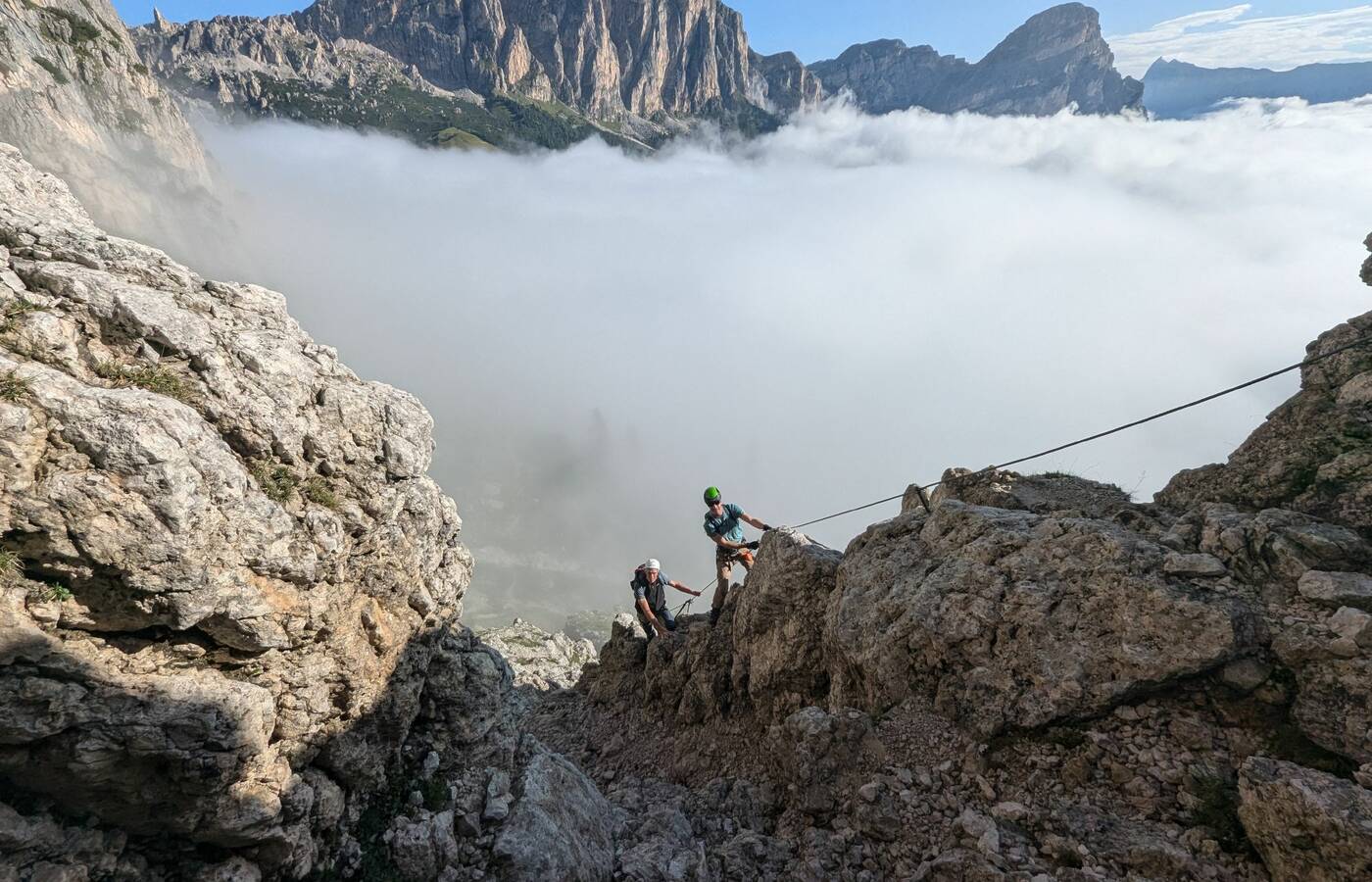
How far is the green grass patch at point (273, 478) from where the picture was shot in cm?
986

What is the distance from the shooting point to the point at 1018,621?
36.9ft

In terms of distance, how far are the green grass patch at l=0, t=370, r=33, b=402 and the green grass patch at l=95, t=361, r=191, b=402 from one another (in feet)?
3.48

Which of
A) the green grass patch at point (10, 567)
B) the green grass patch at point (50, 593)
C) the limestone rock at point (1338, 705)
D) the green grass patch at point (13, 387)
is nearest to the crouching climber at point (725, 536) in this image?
the limestone rock at point (1338, 705)

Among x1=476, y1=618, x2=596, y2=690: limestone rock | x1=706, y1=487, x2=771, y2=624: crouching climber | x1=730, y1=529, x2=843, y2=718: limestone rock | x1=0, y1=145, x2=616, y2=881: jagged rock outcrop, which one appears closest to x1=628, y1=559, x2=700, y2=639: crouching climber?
x1=706, y1=487, x2=771, y2=624: crouching climber

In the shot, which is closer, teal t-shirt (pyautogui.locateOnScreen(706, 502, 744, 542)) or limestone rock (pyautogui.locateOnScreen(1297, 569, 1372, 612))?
limestone rock (pyautogui.locateOnScreen(1297, 569, 1372, 612))

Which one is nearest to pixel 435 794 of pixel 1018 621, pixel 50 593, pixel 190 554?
pixel 190 554

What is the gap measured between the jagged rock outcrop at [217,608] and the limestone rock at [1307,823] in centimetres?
1024

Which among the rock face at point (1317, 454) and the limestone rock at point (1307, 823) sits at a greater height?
the rock face at point (1317, 454)

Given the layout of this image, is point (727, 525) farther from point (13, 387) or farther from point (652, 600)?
point (13, 387)

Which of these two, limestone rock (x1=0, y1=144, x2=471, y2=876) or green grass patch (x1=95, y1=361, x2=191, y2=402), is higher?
green grass patch (x1=95, y1=361, x2=191, y2=402)

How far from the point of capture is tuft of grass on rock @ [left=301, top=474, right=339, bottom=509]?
10641mm

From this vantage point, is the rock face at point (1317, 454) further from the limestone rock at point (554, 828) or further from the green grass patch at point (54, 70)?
the green grass patch at point (54, 70)

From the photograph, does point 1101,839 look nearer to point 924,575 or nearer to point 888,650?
point 888,650

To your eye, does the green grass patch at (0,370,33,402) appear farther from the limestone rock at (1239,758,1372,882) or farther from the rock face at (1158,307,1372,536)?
the rock face at (1158,307,1372,536)
